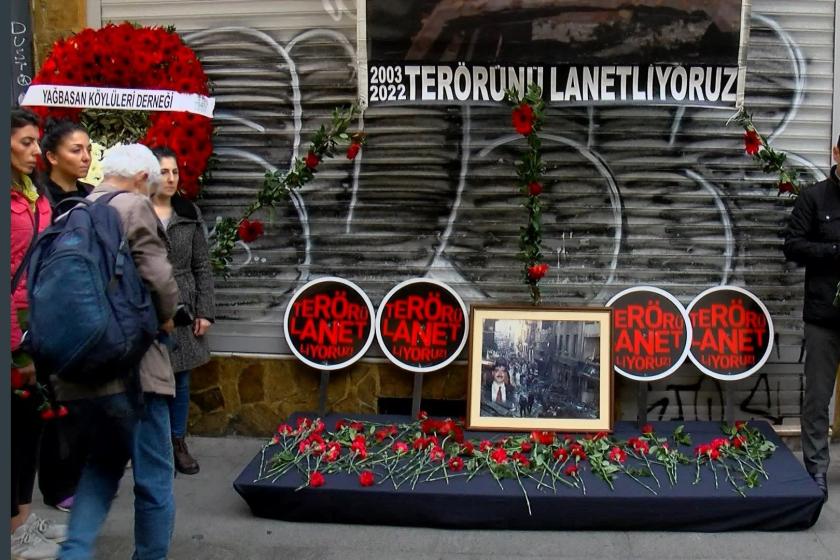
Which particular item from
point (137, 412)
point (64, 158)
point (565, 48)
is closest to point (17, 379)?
point (137, 412)

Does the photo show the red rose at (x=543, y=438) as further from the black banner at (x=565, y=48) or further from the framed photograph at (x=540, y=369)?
the black banner at (x=565, y=48)

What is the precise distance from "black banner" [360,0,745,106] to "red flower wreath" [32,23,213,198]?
3.56ft

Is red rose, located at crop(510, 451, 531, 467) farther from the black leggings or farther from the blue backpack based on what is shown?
the black leggings

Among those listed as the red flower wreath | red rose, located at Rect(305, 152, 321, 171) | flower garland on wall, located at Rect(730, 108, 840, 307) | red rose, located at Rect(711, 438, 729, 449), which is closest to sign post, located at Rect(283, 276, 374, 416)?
red rose, located at Rect(305, 152, 321, 171)

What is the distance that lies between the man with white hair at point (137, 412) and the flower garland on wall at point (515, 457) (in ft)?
3.22

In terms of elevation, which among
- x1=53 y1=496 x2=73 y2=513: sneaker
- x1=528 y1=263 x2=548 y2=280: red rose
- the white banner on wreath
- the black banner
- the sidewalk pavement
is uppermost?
the black banner

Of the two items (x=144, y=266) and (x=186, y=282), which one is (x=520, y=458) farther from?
(x=144, y=266)

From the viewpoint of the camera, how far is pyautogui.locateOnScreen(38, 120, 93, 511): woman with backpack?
435 centimetres

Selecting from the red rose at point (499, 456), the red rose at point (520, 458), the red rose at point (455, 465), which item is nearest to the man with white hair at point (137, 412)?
the red rose at point (455, 465)

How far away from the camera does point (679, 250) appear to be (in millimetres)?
5617

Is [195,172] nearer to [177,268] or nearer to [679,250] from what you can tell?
[177,268]

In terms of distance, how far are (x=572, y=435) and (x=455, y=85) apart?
81.7 inches

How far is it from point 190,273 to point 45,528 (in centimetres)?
153

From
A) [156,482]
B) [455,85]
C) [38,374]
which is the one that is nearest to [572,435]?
[455,85]
